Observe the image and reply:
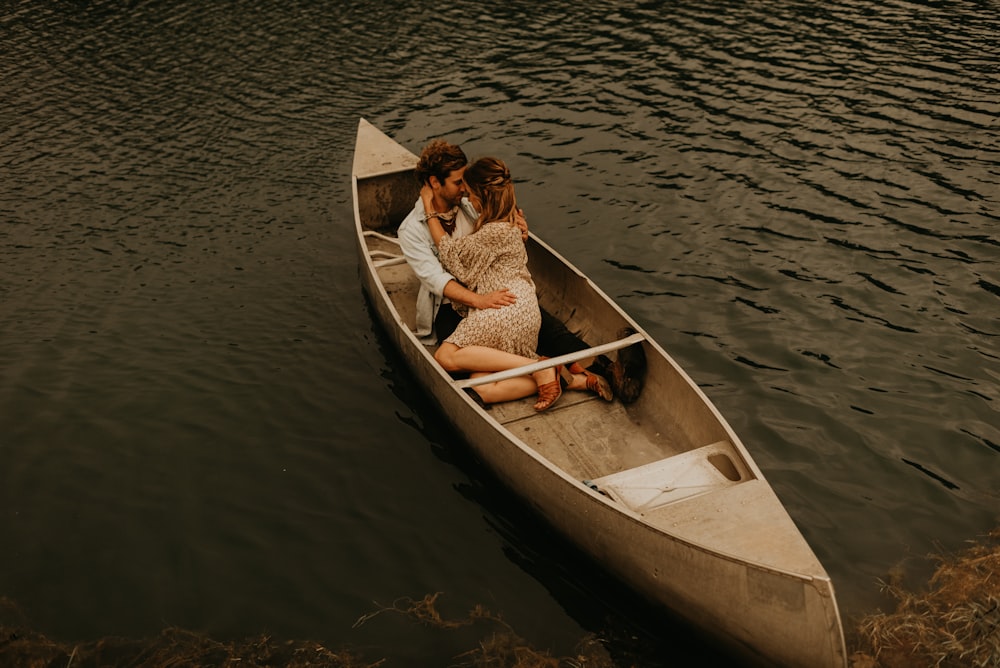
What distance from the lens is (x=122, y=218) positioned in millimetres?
13445

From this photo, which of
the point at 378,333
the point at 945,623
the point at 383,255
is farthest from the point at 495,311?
the point at 945,623

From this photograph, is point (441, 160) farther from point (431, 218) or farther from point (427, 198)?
point (431, 218)

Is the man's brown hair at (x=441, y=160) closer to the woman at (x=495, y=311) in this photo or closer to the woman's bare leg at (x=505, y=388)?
the woman at (x=495, y=311)

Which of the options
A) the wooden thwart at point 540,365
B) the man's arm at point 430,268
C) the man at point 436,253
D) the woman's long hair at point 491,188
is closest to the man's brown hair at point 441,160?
the man at point 436,253

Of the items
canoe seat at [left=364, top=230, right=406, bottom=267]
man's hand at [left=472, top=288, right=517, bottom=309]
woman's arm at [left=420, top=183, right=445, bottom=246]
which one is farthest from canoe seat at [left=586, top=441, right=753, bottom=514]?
canoe seat at [left=364, top=230, right=406, bottom=267]

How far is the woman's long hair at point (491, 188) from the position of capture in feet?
24.6

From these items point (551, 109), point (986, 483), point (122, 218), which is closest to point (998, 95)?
point (551, 109)

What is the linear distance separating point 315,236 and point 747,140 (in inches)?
313

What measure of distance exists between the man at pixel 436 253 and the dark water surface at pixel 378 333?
4.64 feet

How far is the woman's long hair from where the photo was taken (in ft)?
24.6

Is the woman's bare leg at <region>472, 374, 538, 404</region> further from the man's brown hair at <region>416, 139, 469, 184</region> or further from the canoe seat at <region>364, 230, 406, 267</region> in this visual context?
the canoe seat at <region>364, 230, 406, 267</region>

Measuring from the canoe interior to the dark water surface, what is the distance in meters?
0.83

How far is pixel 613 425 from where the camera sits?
7.91 m

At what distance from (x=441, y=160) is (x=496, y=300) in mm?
1489
